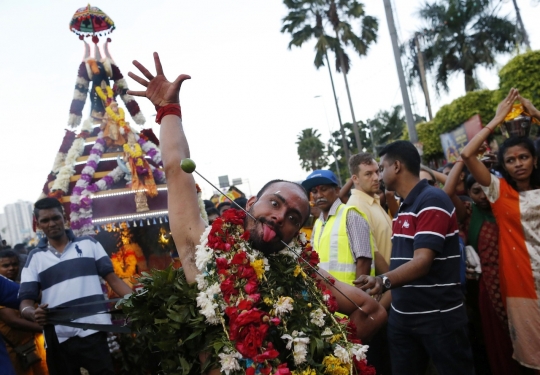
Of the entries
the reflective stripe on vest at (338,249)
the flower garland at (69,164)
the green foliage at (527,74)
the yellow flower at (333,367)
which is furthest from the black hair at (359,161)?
the green foliage at (527,74)

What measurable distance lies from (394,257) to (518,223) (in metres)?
1.18

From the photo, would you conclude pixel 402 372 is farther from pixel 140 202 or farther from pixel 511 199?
pixel 140 202

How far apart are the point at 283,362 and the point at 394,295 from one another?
5.31 feet

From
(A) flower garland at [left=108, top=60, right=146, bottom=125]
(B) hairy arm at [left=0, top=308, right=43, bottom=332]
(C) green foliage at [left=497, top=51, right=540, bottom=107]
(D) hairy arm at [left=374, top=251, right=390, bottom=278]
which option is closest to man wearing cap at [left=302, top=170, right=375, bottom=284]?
(D) hairy arm at [left=374, top=251, right=390, bottom=278]

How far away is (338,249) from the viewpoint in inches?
158

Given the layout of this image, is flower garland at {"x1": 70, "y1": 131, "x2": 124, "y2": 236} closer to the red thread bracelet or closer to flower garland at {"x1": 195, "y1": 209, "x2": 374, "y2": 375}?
the red thread bracelet

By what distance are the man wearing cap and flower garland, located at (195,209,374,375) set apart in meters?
1.47

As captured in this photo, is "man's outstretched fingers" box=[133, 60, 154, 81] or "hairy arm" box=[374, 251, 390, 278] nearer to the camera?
"man's outstretched fingers" box=[133, 60, 154, 81]

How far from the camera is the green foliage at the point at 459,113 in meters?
18.6

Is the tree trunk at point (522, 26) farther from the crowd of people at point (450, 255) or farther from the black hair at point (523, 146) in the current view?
the black hair at point (523, 146)

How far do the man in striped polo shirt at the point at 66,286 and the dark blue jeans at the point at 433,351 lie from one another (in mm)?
2599

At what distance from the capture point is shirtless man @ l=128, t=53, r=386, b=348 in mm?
2312

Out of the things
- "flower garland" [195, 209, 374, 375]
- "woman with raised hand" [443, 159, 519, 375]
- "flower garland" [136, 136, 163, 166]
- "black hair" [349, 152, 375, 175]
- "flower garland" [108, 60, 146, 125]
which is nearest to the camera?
"flower garland" [195, 209, 374, 375]

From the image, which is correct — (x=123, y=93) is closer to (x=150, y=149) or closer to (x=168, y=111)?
(x=150, y=149)
